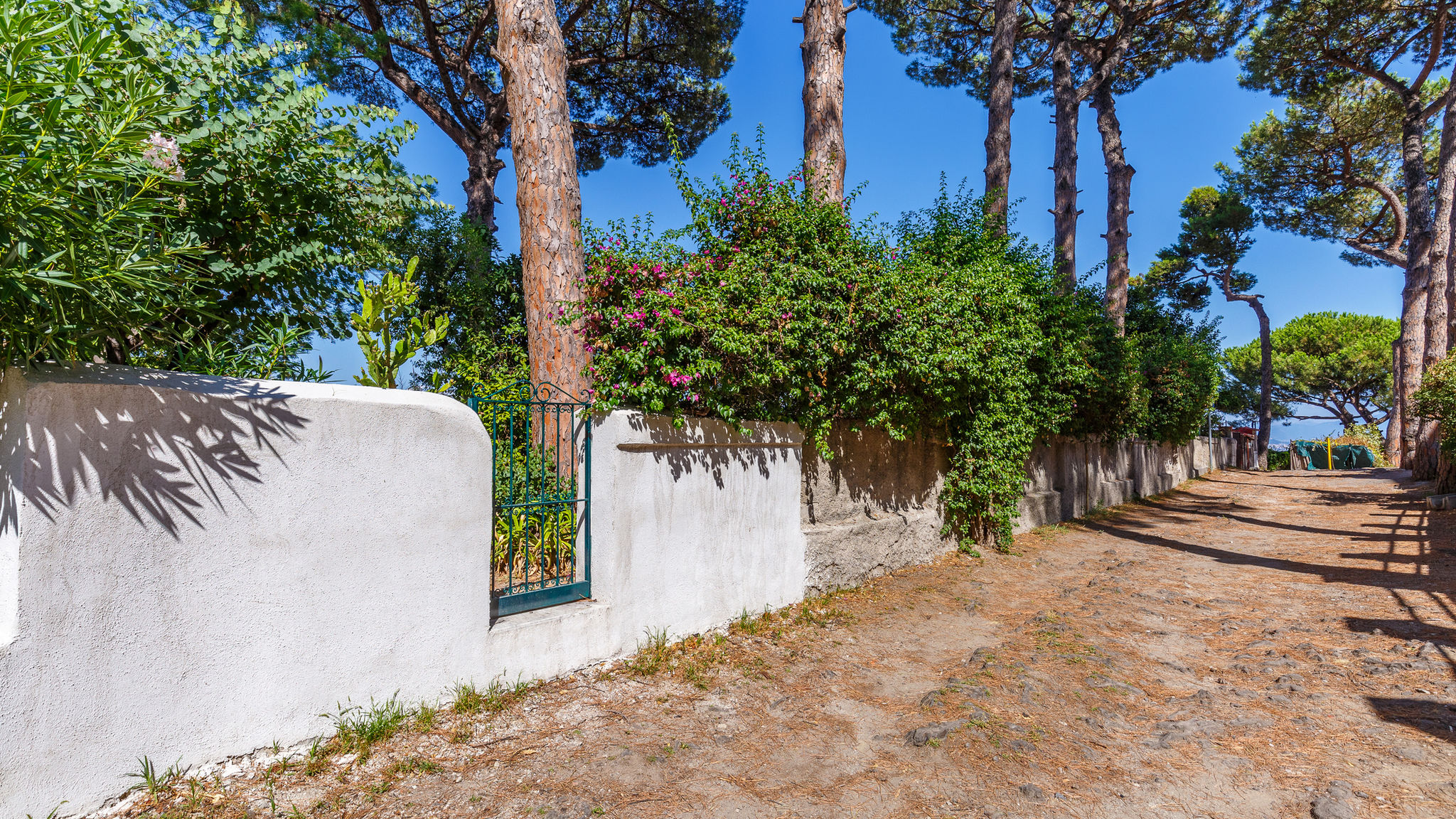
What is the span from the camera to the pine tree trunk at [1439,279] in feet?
45.9

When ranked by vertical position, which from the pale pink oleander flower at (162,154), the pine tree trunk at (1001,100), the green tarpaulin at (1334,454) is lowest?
the green tarpaulin at (1334,454)

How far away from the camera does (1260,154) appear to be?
23.0 meters

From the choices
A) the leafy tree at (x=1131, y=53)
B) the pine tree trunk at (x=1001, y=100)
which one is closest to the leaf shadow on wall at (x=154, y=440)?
the pine tree trunk at (x=1001, y=100)

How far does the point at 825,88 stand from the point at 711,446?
505cm

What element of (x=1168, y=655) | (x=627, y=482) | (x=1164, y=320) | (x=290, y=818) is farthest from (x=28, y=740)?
(x=1164, y=320)

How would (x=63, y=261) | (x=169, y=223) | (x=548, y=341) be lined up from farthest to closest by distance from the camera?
1. (x=548, y=341)
2. (x=169, y=223)
3. (x=63, y=261)

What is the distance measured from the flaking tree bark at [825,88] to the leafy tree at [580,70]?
4119 millimetres

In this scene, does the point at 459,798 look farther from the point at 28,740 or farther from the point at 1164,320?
the point at 1164,320

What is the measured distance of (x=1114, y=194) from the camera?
1841cm

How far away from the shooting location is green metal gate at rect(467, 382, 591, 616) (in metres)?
3.91

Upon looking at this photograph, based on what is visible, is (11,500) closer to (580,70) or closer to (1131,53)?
(580,70)

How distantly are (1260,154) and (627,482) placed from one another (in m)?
28.4

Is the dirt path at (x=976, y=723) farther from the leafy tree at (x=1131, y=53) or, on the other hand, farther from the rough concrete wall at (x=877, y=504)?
the leafy tree at (x=1131, y=53)

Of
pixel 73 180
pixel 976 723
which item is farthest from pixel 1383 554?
pixel 73 180
